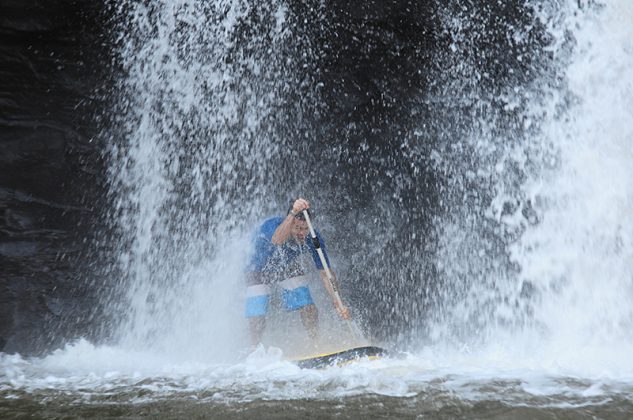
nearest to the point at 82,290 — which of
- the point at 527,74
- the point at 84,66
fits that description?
the point at 84,66

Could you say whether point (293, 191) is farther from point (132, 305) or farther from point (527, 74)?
point (527, 74)

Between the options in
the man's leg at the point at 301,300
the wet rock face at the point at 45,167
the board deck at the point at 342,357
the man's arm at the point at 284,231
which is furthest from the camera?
the wet rock face at the point at 45,167

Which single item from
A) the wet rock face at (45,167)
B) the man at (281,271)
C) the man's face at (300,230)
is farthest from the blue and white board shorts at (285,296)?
the wet rock face at (45,167)

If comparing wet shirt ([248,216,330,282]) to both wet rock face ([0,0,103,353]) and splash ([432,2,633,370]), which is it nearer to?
splash ([432,2,633,370])

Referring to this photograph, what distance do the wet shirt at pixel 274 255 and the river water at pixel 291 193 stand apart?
0.83 m

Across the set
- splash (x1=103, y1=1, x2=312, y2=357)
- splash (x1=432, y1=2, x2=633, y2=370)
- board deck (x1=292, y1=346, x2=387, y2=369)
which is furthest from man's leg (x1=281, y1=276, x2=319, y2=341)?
splash (x1=432, y1=2, x2=633, y2=370)

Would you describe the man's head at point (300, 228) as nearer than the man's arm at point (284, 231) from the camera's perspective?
No

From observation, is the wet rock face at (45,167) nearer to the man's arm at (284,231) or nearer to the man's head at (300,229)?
the man's arm at (284,231)

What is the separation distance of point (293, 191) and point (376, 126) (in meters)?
1.64

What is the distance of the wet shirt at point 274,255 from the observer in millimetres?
5797

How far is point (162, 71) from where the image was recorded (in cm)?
789

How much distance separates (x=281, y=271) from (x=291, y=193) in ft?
9.41

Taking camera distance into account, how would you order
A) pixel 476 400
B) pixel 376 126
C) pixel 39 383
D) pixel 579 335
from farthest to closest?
pixel 376 126
pixel 579 335
pixel 39 383
pixel 476 400

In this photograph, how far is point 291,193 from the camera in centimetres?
852
